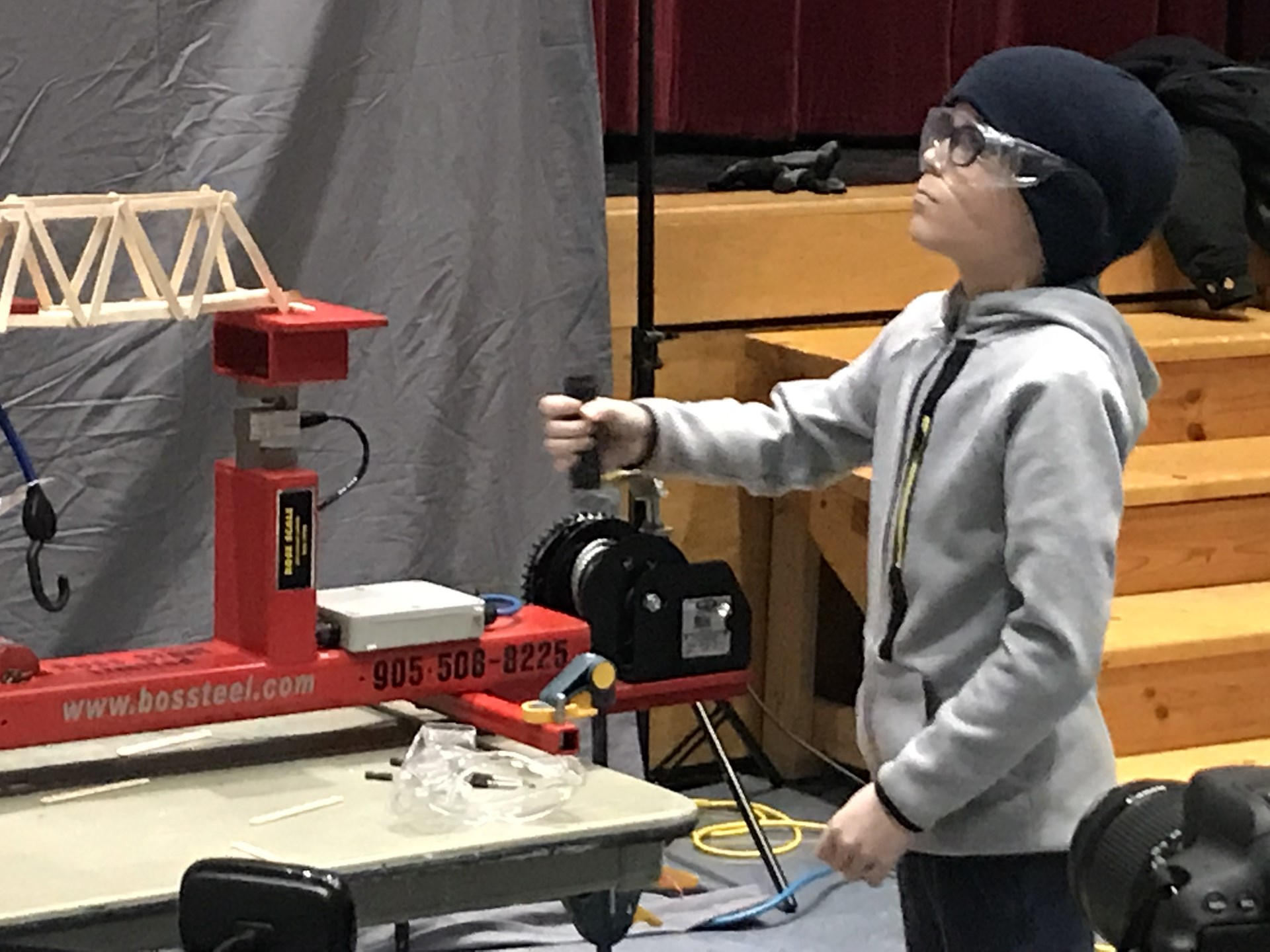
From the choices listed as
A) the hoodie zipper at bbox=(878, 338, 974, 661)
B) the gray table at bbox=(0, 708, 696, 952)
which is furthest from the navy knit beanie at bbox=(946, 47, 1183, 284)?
the gray table at bbox=(0, 708, 696, 952)

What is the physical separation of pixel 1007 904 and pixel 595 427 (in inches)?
23.3

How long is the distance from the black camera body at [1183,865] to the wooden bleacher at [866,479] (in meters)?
1.98

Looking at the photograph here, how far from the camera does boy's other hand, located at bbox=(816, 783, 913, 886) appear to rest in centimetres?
176

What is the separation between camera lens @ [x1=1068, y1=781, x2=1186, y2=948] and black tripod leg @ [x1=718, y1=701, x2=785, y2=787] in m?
2.30

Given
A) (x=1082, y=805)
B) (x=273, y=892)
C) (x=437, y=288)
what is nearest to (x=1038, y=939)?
(x=1082, y=805)

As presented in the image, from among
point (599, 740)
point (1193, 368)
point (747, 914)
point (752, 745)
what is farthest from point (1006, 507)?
point (1193, 368)

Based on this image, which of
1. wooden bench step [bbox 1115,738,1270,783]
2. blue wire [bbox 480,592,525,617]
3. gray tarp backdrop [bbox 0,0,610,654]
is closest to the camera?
blue wire [bbox 480,592,525,617]

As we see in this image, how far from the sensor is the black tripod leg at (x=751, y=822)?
3.13 metres

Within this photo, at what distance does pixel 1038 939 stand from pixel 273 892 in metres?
0.95

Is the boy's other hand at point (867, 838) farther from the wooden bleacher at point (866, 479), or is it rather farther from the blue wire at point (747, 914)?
the wooden bleacher at point (866, 479)

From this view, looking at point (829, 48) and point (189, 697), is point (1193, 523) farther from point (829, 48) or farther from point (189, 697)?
point (189, 697)

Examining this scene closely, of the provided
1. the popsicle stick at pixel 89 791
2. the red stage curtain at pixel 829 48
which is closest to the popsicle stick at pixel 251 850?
the popsicle stick at pixel 89 791

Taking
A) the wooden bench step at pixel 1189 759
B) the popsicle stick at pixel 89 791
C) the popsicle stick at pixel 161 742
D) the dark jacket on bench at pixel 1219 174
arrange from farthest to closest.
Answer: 1. the dark jacket on bench at pixel 1219 174
2. the wooden bench step at pixel 1189 759
3. the popsicle stick at pixel 161 742
4. the popsicle stick at pixel 89 791

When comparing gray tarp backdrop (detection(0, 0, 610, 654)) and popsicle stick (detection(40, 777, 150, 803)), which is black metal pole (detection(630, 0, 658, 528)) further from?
popsicle stick (detection(40, 777, 150, 803))
